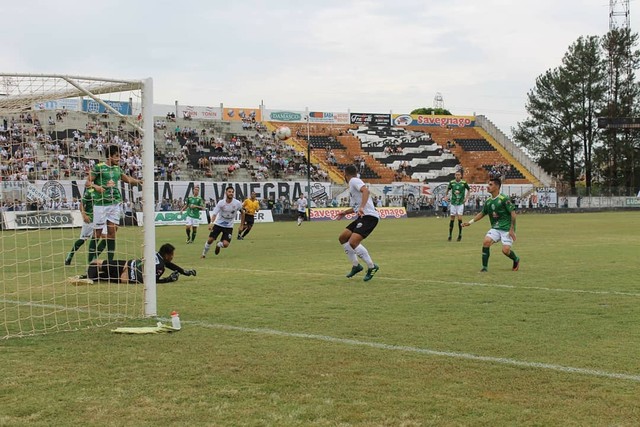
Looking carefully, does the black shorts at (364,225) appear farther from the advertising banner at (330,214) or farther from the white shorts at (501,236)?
the advertising banner at (330,214)

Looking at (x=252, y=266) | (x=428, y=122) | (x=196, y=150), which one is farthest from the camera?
(x=428, y=122)

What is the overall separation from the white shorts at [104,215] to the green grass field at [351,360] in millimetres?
2332

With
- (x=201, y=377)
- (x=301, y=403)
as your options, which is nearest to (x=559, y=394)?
(x=301, y=403)

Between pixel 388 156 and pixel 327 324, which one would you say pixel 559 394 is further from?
pixel 388 156

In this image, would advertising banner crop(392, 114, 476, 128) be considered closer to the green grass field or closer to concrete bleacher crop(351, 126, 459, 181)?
concrete bleacher crop(351, 126, 459, 181)

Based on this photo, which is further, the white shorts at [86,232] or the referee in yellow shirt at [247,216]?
the referee in yellow shirt at [247,216]

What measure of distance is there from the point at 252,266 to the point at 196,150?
151 ft

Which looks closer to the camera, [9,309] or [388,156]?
[9,309]

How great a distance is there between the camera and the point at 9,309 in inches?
385

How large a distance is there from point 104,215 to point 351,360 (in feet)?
26.7

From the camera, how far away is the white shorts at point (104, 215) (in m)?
13.4

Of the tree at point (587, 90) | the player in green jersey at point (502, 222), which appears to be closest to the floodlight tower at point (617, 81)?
the tree at point (587, 90)

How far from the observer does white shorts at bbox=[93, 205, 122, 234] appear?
13.4m

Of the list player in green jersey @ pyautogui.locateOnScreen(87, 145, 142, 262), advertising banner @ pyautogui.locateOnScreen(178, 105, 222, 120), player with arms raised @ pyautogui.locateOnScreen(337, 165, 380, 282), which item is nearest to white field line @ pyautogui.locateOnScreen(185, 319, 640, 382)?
player in green jersey @ pyautogui.locateOnScreen(87, 145, 142, 262)
